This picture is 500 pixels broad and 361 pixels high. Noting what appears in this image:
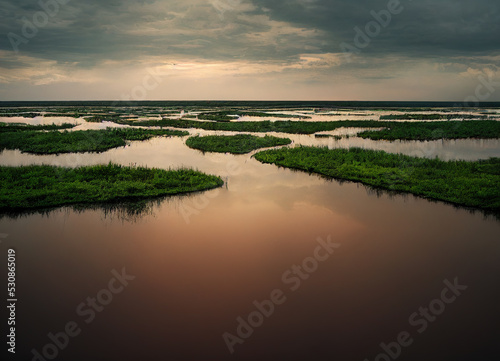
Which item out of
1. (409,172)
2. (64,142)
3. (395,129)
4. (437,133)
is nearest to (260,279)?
(409,172)

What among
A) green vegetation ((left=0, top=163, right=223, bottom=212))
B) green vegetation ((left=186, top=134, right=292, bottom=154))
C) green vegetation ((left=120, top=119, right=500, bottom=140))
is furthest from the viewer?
green vegetation ((left=120, top=119, right=500, bottom=140))

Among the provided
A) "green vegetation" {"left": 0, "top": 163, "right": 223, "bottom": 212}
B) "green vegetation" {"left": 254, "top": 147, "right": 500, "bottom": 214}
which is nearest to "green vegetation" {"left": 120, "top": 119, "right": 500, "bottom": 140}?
"green vegetation" {"left": 254, "top": 147, "right": 500, "bottom": 214}

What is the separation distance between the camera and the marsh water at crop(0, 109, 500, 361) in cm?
719

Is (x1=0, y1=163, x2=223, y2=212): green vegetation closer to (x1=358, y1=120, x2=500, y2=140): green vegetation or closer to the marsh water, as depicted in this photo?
the marsh water

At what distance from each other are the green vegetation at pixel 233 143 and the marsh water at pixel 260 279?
15.5 m

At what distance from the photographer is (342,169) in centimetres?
2166

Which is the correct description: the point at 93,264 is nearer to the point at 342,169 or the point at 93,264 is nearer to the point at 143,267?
the point at 143,267

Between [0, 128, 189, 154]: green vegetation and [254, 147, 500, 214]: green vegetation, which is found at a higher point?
[0, 128, 189, 154]: green vegetation

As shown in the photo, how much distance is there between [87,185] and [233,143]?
1839 cm

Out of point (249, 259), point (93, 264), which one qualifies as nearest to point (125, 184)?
point (93, 264)

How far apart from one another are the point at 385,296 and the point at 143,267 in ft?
22.7

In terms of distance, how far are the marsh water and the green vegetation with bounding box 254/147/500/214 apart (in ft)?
4.91

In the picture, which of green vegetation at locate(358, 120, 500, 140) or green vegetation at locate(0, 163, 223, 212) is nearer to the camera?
green vegetation at locate(0, 163, 223, 212)

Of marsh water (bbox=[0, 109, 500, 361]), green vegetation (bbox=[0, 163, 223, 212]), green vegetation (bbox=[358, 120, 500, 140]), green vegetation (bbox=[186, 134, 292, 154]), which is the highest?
green vegetation (bbox=[358, 120, 500, 140])
